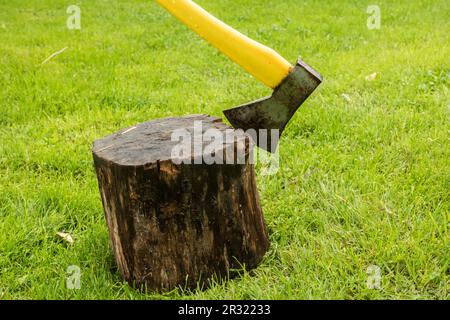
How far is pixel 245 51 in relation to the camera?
3150 millimetres

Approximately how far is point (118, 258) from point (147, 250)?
28cm

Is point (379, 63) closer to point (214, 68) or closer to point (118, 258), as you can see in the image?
point (214, 68)

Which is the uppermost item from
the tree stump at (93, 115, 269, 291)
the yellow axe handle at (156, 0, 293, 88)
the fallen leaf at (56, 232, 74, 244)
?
the yellow axe handle at (156, 0, 293, 88)

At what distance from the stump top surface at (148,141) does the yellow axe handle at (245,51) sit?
0.40 metres

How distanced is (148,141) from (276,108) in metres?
0.84

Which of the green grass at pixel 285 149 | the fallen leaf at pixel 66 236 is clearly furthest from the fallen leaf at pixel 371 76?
the fallen leaf at pixel 66 236

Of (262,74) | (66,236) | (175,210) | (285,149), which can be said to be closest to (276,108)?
(262,74)

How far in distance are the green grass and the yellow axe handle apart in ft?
3.28

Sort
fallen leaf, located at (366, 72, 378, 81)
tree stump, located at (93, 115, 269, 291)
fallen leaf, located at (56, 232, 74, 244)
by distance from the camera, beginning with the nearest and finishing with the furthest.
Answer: tree stump, located at (93, 115, 269, 291) → fallen leaf, located at (56, 232, 74, 244) → fallen leaf, located at (366, 72, 378, 81)

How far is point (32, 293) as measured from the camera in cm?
293

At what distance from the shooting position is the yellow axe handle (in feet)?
10.3

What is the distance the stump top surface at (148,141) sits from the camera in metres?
2.78

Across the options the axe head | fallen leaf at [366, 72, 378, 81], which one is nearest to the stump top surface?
the axe head

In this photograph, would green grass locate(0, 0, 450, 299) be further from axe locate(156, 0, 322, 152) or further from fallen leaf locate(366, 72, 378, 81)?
axe locate(156, 0, 322, 152)
